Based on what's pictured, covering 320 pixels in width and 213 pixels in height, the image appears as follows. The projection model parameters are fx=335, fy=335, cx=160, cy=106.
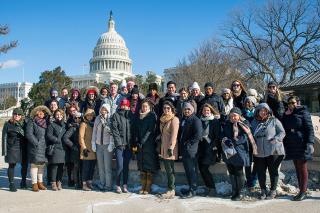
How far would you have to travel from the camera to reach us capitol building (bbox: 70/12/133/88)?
9606 cm

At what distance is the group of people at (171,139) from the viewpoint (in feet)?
18.5

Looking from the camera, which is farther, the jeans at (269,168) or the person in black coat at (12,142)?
the person in black coat at (12,142)

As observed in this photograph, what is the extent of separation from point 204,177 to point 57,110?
3190mm

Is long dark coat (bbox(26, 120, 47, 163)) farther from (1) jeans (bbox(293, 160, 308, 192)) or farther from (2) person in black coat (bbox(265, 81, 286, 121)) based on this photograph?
(1) jeans (bbox(293, 160, 308, 192))

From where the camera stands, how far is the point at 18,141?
6562 millimetres

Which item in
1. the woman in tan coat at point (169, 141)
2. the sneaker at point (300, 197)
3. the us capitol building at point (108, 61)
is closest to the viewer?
the sneaker at point (300, 197)

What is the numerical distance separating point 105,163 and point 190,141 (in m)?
1.79

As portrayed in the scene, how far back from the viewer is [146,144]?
6184mm

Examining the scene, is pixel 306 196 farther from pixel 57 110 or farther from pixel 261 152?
pixel 57 110

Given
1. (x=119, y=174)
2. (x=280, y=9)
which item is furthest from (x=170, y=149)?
(x=280, y=9)

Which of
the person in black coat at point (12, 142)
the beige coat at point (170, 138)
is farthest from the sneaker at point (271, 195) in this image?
the person in black coat at point (12, 142)

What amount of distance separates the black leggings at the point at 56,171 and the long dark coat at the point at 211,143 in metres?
2.85

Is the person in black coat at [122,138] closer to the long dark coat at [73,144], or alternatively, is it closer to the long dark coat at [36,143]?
the long dark coat at [73,144]

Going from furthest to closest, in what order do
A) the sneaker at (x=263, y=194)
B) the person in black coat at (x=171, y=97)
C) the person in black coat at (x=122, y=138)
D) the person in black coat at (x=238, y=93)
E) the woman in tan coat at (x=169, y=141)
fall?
the person in black coat at (x=171, y=97)
the person in black coat at (x=238, y=93)
the person in black coat at (x=122, y=138)
the woman in tan coat at (x=169, y=141)
the sneaker at (x=263, y=194)
